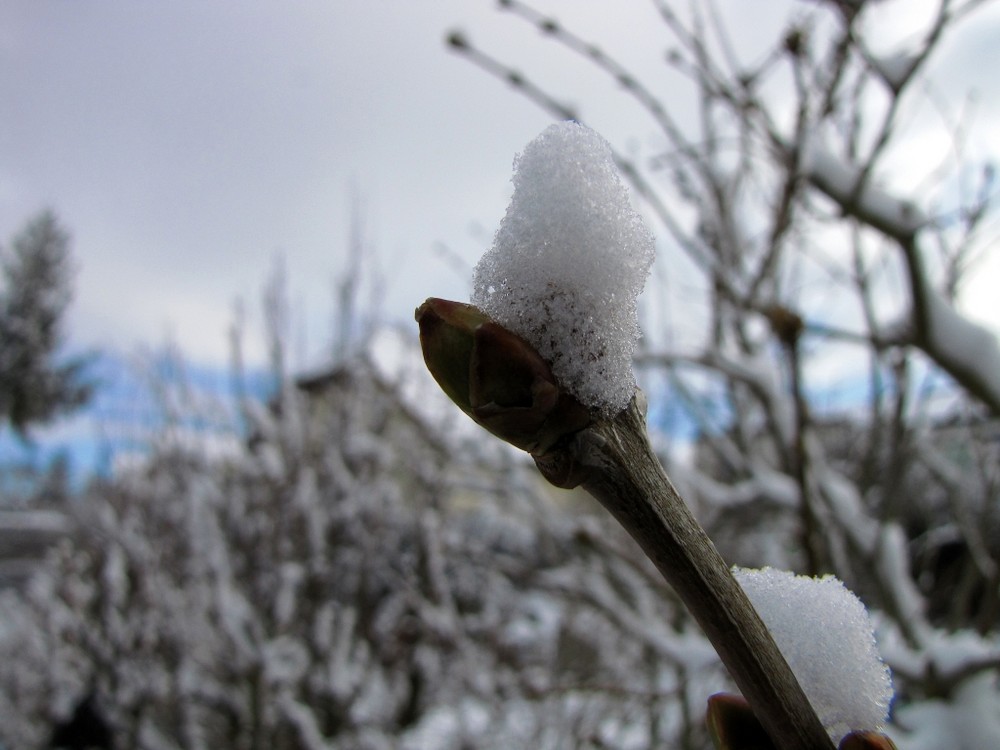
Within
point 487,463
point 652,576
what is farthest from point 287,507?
point 652,576

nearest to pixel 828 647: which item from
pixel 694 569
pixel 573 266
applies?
pixel 694 569

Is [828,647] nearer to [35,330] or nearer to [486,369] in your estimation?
[486,369]

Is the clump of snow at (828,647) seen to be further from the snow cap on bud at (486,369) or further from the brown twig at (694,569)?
the snow cap on bud at (486,369)

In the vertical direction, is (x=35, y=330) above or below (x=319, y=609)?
above

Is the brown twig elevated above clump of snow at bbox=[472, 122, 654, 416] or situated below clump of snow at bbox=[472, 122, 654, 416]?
below

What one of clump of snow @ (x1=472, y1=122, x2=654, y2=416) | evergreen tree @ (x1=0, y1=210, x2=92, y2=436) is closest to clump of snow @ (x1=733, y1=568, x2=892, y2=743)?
clump of snow @ (x1=472, y1=122, x2=654, y2=416)

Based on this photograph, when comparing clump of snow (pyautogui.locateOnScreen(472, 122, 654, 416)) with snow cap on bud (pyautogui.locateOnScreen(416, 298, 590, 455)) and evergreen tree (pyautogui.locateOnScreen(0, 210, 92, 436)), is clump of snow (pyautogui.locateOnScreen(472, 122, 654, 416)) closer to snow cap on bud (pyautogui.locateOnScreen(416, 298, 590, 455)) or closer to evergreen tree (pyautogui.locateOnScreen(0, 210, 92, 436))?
snow cap on bud (pyautogui.locateOnScreen(416, 298, 590, 455))
